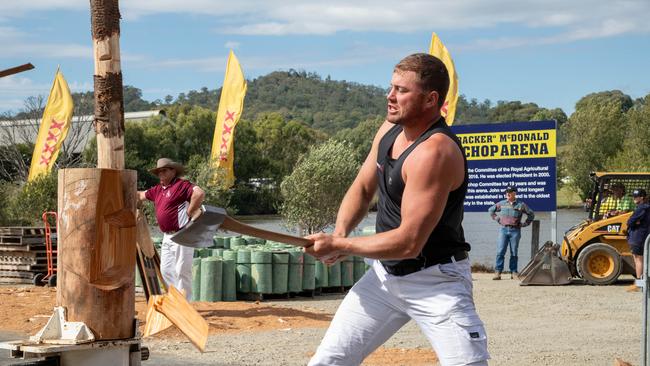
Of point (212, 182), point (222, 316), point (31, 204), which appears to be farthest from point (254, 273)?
point (212, 182)

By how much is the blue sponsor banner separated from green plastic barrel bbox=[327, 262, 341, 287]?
613 centimetres

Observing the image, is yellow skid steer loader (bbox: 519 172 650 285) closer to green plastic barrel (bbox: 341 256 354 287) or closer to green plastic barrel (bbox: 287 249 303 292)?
green plastic barrel (bbox: 341 256 354 287)

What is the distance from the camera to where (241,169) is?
6544 centimetres

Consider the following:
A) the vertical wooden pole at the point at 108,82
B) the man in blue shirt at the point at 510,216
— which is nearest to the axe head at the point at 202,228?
the vertical wooden pole at the point at 108,82

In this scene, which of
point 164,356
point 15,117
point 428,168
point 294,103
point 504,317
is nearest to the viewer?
point 428,168

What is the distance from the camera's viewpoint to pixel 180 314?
6707 millimetres

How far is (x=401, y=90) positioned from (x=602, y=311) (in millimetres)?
11720

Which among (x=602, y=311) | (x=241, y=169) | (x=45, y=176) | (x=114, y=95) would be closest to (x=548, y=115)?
(x=241, y=169)

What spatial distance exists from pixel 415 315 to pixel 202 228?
1175mm

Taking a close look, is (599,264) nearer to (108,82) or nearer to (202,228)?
(108,82)

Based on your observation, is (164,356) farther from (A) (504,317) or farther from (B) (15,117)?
(B) (15,117)

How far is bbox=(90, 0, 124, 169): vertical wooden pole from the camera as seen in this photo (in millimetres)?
8398

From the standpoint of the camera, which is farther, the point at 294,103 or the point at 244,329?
the point at 294,103

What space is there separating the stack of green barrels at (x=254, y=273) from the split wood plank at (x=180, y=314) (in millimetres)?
A: 8980
